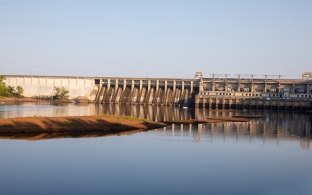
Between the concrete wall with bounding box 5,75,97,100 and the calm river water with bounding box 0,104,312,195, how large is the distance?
82415 mm

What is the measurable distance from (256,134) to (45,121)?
62.7 ft

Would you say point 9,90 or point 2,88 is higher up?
point 2,88

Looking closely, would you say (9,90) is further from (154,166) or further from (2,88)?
(154,166)

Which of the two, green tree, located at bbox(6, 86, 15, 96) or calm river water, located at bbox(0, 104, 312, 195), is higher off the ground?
Answer: green tree, located at bbox(6, 86, 15, 96)

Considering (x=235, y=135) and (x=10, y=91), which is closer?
(x=235, y=135)

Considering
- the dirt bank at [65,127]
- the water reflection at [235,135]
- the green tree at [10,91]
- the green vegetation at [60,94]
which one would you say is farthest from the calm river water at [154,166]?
the green tree at [10,91]

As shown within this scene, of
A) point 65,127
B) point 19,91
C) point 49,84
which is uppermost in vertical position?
point 49,84

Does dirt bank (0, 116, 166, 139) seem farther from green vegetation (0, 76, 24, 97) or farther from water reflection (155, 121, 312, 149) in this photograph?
green vegetation (0, 76, 24, 97)

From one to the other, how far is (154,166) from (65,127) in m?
17.1

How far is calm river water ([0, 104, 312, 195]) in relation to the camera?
17219 millimetres

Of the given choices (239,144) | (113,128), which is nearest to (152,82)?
(113,128)

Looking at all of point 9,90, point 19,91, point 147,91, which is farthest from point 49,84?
point 147,91

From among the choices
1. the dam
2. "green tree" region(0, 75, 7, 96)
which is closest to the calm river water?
the dam

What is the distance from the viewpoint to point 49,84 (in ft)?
384
